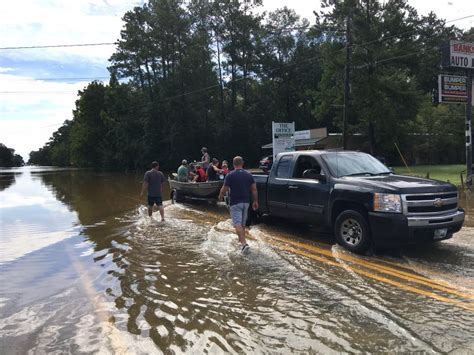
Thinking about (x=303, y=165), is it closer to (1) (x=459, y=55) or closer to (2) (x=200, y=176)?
(2) (x=200, y=176)

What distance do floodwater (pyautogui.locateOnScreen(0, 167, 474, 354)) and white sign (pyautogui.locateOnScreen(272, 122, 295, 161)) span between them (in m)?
9.07

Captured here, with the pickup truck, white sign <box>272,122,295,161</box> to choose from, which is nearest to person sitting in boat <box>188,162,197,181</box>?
white sign <box>272,122,295,161</box>

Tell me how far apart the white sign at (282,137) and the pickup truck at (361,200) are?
901 centimetres

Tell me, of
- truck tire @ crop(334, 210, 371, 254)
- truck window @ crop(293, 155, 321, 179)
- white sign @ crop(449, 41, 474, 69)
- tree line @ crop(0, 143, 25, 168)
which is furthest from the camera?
tree line @ crop(0, 143, 25, 168)

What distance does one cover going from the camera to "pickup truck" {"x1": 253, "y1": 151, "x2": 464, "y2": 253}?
7.43m

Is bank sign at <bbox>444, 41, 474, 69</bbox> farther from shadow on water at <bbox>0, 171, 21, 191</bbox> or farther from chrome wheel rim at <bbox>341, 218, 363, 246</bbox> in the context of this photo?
shadow on water at <bbox>0, 171, 21, 191</bbox>

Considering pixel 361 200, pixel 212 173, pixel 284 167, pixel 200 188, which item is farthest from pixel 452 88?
pixel 361 200

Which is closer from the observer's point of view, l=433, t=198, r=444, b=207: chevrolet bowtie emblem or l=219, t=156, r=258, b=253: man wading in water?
l=433, t=198, r=444, b=207: chevrolet bowtie emblem

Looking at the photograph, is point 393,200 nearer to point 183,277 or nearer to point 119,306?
point 183,277

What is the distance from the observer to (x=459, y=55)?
1920 centimetres

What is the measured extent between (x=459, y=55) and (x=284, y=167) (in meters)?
13.2

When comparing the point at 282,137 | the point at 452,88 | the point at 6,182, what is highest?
the point at 452,88

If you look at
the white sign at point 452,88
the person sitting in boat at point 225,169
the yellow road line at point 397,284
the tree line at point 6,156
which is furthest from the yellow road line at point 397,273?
the tree line at point 6,156

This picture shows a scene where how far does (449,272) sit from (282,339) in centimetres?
340
